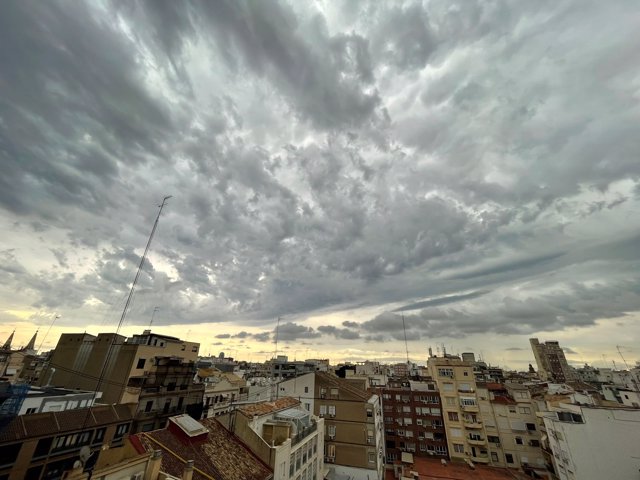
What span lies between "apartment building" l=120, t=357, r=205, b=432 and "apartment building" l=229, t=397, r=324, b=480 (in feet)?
101

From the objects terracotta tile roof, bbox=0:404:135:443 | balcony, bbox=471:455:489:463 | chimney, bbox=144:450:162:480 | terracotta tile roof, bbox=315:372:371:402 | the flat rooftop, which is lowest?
the flat rooftop

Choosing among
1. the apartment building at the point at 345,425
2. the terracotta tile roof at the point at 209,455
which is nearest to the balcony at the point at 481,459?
the apartment building at the point at 345,425

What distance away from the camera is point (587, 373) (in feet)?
573

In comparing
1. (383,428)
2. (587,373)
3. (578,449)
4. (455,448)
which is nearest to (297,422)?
(578,449)

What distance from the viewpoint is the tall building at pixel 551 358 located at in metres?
185

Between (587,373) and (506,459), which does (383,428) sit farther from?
(587,373)

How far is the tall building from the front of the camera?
606 feet

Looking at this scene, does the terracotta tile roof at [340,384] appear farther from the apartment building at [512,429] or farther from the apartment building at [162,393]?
the apartment building at [512,429]

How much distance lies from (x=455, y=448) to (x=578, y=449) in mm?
31276

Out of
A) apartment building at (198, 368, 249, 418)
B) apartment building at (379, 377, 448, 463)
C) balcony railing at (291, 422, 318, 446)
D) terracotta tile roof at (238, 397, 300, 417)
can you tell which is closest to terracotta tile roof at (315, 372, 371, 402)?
terracotta tile roof at (238, 397, 300, 417)

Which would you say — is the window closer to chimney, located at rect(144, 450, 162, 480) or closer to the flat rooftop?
chimney, located at rect(144, 450, 162, 480)

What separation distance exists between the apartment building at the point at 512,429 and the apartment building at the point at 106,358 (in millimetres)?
73819

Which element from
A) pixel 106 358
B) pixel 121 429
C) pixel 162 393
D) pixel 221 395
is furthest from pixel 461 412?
pixel 106 358

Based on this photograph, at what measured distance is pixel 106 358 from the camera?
6116 cm
